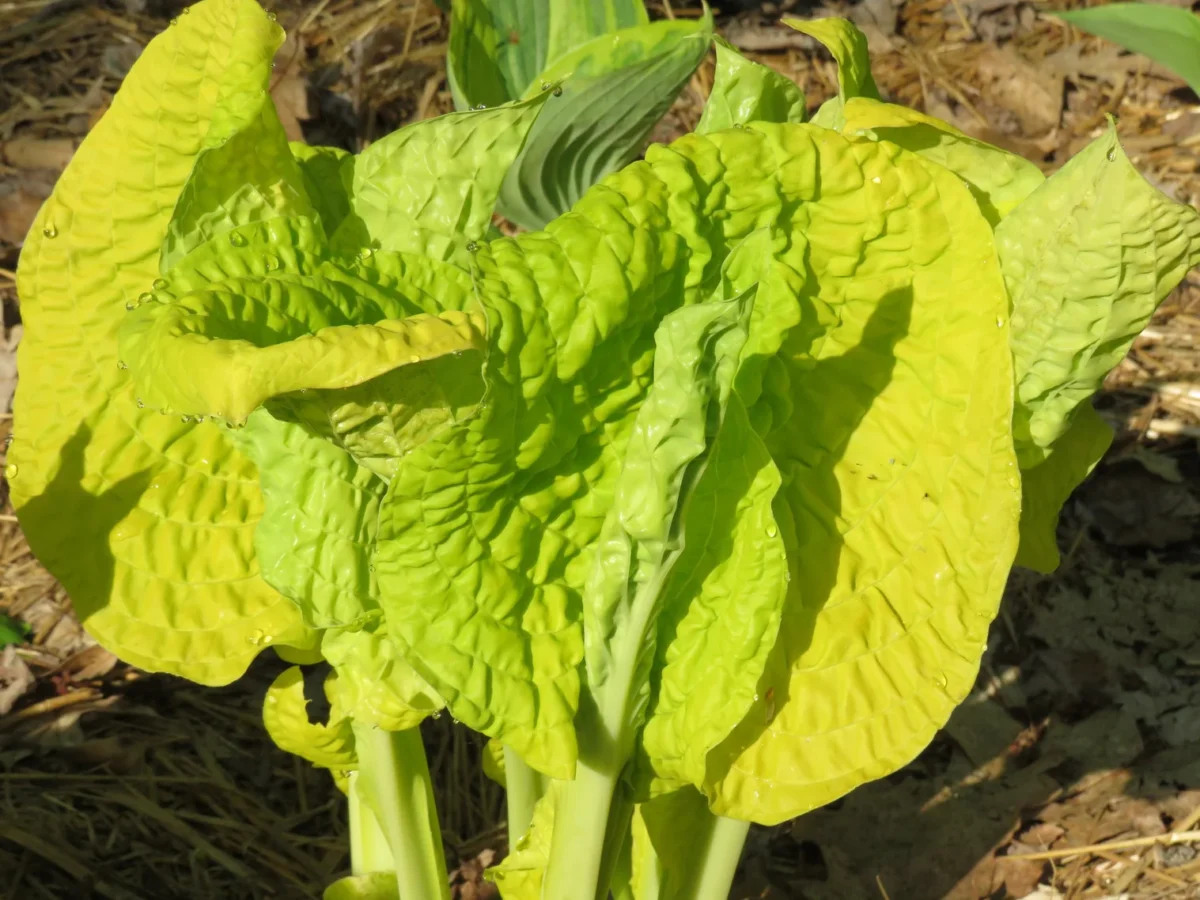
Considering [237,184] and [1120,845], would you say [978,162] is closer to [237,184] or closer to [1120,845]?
[237,184]

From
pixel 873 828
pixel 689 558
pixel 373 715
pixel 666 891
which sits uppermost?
pixel 689 558

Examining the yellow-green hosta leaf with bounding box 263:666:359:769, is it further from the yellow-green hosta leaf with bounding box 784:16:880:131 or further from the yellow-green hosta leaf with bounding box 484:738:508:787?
the yellow-green hosta leaf with bounding box 784:16:880:131

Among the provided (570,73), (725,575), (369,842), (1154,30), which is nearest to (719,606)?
(725,575)

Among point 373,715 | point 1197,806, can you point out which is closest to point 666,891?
point 373,715

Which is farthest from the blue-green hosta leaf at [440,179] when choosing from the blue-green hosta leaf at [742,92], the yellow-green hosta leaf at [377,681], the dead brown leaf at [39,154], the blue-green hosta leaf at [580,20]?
the dead brown leaf at [39,154]

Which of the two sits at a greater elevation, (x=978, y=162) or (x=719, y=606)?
(x=978, y=162)

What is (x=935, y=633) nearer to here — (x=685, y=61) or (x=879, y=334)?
(x=879, y=334)

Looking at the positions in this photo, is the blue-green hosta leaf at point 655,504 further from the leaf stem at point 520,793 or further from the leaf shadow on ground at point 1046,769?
the leaf shadow on ground at point 1046,769
